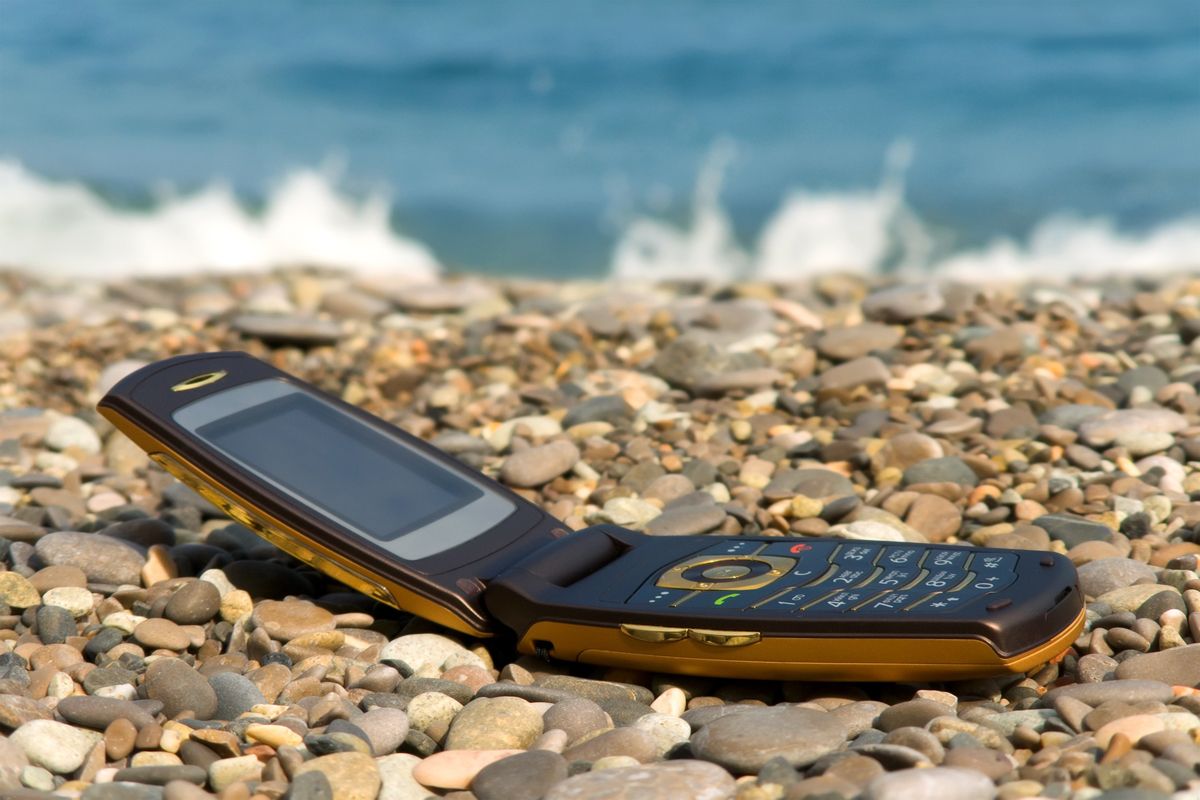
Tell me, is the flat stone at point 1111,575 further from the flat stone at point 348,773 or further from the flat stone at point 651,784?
the flat stone at point 348,773

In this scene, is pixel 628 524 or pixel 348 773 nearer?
pixel 348 773

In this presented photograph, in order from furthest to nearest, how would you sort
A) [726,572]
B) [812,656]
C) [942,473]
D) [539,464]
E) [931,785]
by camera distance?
[539,464], [942,473], [726,572], [812,656], [931,785]

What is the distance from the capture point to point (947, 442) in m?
3.00

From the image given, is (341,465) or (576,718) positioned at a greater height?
(341,465)

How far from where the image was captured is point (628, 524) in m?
2.69

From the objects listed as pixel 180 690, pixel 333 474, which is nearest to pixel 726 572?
pixel 333 474

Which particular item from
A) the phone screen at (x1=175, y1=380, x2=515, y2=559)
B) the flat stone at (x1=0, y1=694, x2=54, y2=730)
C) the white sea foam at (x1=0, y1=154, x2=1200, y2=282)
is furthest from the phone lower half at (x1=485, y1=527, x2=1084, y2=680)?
the white sea foam at (x1=0, y1=154, x2=1200, y2=282)

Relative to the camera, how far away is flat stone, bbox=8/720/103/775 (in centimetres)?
178

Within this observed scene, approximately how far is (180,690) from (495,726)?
48 centimetres

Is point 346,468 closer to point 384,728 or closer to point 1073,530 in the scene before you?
point 384,728

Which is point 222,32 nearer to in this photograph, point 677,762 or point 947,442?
point 947,442

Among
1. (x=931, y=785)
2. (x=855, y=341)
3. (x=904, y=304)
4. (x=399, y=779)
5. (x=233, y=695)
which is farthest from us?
(x=904, y=304)

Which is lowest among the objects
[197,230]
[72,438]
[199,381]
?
[197,230]

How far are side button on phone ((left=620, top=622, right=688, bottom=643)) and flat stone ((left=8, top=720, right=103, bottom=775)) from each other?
760 millimetres
